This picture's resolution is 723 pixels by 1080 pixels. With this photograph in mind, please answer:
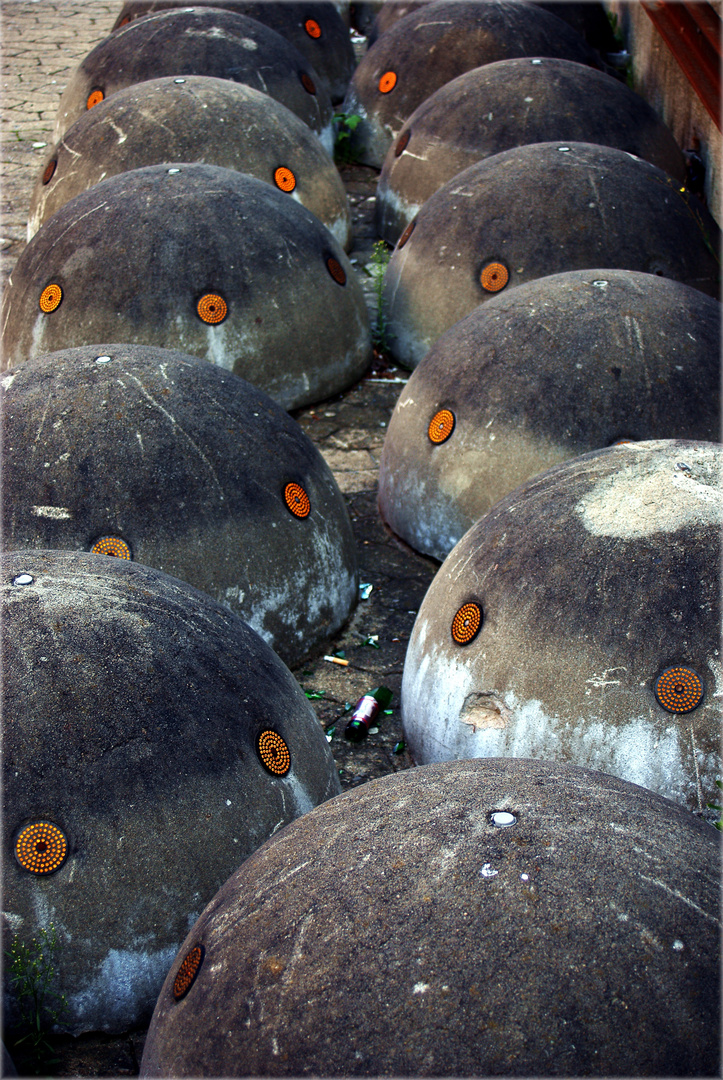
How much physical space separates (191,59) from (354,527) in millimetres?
5531

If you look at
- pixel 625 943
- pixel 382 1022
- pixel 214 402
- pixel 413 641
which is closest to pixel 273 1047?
pixel 382 1022

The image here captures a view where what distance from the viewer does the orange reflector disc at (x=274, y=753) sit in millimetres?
4203

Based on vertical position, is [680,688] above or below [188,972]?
below

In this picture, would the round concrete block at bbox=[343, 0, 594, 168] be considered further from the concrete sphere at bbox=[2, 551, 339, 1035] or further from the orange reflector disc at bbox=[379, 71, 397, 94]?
the concrete sphere at bbox=[2, 551, 339, 1035]

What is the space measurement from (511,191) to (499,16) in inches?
173

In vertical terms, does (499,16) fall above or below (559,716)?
above

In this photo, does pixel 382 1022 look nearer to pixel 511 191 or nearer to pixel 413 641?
pixel 413 641

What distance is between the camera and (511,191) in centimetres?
786

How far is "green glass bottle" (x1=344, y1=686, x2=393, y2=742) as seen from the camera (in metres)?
5.62

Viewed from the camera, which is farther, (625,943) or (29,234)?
(29,234)

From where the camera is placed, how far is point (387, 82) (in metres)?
12.1

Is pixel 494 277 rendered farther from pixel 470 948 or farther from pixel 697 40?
pixel 470 948

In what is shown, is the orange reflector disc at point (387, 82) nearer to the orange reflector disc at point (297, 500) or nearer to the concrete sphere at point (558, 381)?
the concrete sphere at point (558, 381)

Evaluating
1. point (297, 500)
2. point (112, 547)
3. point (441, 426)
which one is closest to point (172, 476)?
point (112, 547)
